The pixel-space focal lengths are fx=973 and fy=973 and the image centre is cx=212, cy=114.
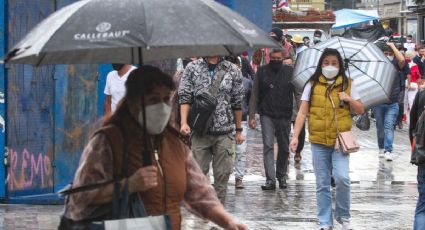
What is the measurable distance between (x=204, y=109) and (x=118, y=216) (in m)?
5.43

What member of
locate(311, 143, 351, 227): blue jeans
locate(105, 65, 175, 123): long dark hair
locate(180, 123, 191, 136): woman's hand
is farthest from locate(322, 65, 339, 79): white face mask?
locate(105, 65, 175, 123): long dark hair

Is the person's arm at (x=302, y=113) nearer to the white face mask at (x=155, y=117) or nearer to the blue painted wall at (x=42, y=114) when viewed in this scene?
the blue painted wall at (x=42, y=114)

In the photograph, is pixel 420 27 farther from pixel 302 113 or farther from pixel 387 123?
pixel 302 113

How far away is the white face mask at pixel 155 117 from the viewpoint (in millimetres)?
4586

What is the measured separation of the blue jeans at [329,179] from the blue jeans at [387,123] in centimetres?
703

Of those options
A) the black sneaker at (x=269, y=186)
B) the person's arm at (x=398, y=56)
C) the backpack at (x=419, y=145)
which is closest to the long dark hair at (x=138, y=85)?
the backpack at (x=419, y=145)

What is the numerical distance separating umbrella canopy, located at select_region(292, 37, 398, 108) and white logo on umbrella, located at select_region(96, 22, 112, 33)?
5483mm

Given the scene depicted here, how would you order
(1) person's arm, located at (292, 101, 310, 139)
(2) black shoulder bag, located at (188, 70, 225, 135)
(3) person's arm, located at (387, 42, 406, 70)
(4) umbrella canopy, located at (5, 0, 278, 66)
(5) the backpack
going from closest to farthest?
(4) umbrella canopy, located at (5, 0, 278, 66), (5) the backpack, (1) person's arm, located at (292, 101, 310, 139), (2) black shoulder bag, located at (188, 70, 225, 135), (3) person's arm, located at (387, 42, 406, 70)

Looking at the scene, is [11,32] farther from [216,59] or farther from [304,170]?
[304,170]

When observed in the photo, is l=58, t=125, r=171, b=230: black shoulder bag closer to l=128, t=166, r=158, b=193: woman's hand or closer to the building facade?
l=128, t=166, r=158, b=193: woman's hand

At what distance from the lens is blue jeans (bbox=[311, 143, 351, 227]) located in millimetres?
9141

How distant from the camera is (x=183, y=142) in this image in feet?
15.9

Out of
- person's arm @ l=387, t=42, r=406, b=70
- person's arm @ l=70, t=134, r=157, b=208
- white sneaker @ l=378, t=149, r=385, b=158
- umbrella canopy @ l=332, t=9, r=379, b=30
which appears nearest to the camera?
person's arm @ l=70, t=134, r=157, b=208

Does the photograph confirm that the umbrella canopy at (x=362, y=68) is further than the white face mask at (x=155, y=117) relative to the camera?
Yes
